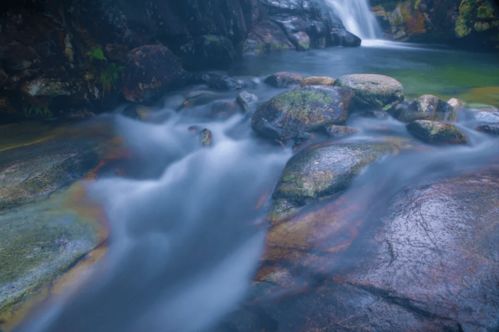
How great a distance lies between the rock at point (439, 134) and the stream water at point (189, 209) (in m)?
0.23

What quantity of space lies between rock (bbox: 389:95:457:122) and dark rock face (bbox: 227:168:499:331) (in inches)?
101

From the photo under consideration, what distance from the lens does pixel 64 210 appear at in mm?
4688

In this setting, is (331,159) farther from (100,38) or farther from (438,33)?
(438,33)

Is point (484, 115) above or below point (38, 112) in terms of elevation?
below

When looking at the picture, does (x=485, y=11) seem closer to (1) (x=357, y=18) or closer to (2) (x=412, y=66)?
(2) (x=412, y=66)

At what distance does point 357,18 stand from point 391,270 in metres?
18.0

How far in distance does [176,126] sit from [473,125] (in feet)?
20.0

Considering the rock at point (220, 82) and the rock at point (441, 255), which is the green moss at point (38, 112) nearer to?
the rock at point (220, 82)

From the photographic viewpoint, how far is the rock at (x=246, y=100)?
8203 millimetres

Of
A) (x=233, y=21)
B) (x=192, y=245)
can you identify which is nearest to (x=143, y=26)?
(x=233, y=21)

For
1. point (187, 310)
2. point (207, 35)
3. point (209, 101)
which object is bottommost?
point (187, 310)

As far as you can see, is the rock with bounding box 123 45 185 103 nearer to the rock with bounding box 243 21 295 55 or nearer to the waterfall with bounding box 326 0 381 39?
the rock with bounding box 243 21 295 55

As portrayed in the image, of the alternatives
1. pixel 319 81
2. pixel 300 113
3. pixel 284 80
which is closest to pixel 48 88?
pixel 300 113

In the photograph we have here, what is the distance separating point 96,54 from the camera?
772cm
